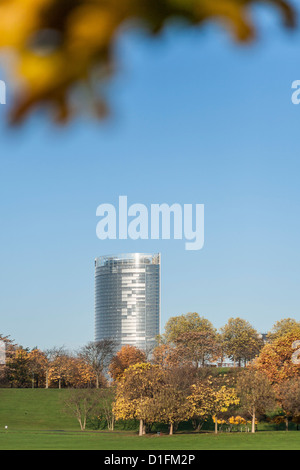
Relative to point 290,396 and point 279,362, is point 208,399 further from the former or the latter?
point 279,362

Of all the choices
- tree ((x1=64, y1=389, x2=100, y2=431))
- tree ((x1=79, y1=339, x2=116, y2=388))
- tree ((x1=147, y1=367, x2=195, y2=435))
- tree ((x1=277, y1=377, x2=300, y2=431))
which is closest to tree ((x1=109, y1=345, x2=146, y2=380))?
tree ((x1=79, y1=339, x2=116, y2=388))

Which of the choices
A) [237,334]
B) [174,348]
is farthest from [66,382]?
[237,334]

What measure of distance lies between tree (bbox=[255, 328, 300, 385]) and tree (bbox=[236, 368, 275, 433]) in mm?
5450

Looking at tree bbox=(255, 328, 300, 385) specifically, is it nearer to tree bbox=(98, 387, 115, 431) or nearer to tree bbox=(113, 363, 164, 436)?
tree bbox=(113, 363, 164, 436)

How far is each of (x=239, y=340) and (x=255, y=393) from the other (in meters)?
33.5

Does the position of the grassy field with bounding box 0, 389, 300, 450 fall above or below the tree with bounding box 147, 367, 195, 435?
below

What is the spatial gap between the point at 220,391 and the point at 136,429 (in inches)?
456

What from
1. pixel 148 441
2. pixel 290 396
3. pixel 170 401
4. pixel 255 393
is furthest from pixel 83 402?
pixel 290 396

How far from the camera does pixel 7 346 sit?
86.4 meters

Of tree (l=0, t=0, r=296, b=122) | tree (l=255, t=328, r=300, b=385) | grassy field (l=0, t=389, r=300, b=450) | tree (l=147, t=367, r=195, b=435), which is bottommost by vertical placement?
grassy field (l=0, t=389, r=300, b=450)

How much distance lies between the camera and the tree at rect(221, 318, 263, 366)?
78.1m

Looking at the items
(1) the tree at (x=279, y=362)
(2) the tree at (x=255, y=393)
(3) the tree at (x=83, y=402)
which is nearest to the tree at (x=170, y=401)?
(2) the tree at (x=255, y=393)

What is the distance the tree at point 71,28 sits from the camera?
0.85m

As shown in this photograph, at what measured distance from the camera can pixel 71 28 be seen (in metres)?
0.86
